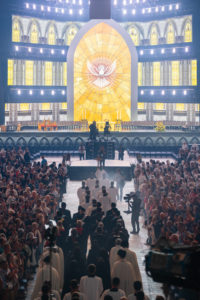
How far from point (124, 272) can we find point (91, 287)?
3.15ft

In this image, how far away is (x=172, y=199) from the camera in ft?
53.9

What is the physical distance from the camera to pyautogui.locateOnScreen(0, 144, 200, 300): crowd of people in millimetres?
9352

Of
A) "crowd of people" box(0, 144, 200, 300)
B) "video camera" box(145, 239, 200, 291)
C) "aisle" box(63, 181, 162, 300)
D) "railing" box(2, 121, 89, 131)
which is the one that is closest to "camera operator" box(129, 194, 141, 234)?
"crowd of people" box(0, 144, 200, 300)

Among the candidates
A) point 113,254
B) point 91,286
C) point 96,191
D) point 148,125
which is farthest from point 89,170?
point 91,286

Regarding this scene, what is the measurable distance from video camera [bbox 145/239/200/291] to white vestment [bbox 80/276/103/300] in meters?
5.48

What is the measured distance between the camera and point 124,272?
10.3 meters

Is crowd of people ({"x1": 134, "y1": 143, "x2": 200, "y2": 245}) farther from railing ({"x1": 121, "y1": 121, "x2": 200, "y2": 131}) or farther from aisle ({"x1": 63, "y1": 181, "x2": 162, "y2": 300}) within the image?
railing ({"x1": 121, "y1": 121, "x2": 200, "y2": 131})

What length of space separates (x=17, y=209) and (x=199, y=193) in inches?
233

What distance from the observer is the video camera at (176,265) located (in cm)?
417

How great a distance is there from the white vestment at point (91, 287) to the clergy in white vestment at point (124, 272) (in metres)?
0.69

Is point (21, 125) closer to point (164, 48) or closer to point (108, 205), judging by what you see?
point (164, 48)

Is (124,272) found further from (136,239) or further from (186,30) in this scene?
(186,30)

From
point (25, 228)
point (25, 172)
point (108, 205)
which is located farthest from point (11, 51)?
point (25, 228)

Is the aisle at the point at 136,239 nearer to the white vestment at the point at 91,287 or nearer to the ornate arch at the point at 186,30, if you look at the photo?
the white vestment at the point at 91,287
